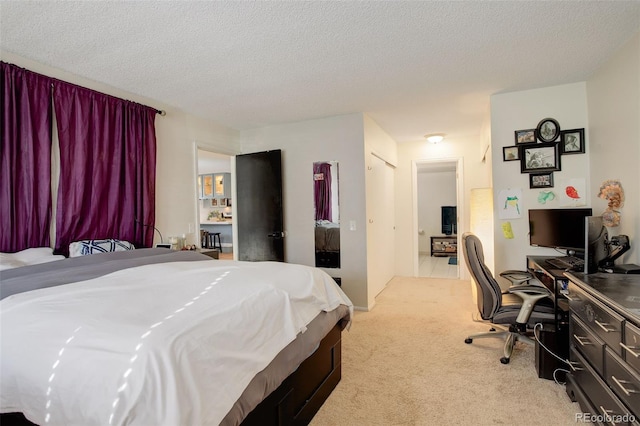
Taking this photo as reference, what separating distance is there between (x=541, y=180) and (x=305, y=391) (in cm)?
312

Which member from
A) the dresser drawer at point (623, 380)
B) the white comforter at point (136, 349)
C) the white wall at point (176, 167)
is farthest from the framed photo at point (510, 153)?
the white wall at point (176, 167)

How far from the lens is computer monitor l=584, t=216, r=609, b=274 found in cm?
224

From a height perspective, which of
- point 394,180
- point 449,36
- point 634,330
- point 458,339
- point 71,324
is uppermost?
point 449,36

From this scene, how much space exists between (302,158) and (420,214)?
5.27m

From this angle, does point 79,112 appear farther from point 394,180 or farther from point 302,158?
point 394,180

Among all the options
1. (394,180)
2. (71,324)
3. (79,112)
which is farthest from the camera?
(394,180)

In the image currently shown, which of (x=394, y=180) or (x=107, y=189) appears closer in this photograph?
(x=107, y=189)

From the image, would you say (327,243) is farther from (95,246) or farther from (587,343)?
(587,343)

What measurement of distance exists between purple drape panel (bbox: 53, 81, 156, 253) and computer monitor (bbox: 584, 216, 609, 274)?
3823 millimetres

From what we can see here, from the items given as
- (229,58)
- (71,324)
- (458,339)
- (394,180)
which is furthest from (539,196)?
(71,324)

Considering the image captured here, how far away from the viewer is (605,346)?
1.64m

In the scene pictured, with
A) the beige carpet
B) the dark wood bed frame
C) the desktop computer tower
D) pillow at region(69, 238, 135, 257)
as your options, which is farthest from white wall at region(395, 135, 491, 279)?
pillow at region(69, 238, 135, 257)

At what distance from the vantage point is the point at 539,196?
11.0ft

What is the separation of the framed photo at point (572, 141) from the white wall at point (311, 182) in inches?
82.9
